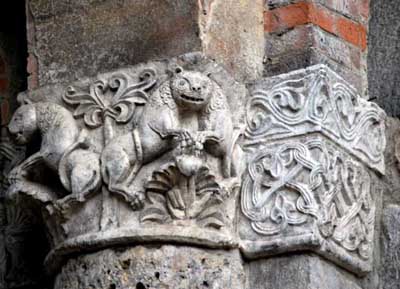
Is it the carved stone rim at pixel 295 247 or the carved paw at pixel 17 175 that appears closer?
the carved stone rim at pixel 295 247

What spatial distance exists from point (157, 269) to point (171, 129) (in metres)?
0.31

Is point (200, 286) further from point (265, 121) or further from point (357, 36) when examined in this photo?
point (357, 36)

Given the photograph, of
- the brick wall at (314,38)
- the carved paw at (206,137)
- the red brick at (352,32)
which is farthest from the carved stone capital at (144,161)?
the red brick at (352,32)

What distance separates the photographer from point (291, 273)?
4.70 m

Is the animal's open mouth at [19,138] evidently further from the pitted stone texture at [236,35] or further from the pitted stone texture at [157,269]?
the pitted stone texture at [236,35]

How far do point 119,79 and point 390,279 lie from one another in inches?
32.2

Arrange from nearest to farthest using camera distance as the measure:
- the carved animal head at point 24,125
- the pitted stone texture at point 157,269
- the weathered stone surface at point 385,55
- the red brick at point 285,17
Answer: the pitted stone texture at point 157,269, the carved animal head at point 24,125, the red brick at point 285,17, the weathered stone surface at point 385,55

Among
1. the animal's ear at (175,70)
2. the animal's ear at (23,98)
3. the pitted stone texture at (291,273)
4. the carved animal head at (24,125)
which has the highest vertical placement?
the animal's ear at (175,70)

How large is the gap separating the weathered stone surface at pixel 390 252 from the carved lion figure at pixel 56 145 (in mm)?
761

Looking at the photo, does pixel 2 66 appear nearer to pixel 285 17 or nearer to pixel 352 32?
pixel 285 17

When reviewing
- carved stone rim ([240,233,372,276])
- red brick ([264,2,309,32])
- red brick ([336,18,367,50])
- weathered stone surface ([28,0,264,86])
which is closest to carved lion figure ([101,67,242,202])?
weathered stone surface ([28,0,264,86])

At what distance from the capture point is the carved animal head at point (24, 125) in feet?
15.8

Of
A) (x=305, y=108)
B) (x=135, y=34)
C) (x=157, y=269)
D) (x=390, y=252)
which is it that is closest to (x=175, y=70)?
(x=135, y=34)

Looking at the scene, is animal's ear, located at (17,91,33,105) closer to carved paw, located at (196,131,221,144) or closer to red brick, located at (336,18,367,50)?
carved paw, located at (196,131,221,144)
